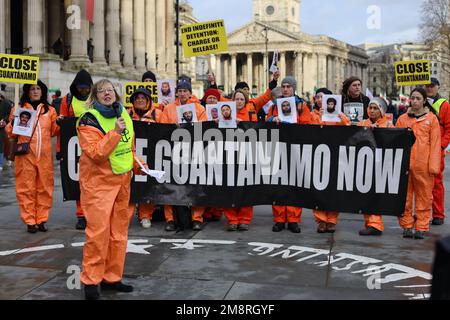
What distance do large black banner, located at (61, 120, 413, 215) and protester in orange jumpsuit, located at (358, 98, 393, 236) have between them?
0.37 feet

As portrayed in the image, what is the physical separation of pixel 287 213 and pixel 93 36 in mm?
29396

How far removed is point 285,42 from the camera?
456 ft

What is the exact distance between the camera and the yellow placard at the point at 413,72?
10023 mm

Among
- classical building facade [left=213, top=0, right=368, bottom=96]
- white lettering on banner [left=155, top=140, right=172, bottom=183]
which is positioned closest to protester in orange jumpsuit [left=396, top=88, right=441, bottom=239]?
white lettering on banner [left=155, top=140, right=172, bottom=183]

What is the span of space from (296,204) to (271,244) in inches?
41.4

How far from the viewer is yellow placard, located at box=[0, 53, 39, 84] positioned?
30.6 feet

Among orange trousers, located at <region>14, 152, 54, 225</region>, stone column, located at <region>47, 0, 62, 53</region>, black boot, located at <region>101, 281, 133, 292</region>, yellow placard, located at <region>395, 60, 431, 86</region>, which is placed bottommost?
black boot, located at <region>101, 281, 133, 292</region>

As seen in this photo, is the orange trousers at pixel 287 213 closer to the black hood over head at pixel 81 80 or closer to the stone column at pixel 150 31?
the black hood over head at pixel 81 80

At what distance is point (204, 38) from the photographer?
1183 centimetres

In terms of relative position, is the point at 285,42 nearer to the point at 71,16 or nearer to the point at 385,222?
the point at 71,16

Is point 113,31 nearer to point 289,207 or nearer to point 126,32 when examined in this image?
point 126,32

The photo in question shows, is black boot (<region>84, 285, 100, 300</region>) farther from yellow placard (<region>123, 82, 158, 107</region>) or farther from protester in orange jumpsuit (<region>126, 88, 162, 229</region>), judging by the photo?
yellow placard (<region>123, 82, 158, 107</region>)
